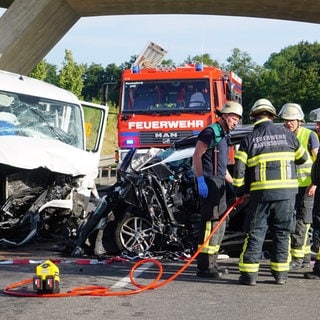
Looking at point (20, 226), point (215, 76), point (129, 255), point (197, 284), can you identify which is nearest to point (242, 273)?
point (197, 284)

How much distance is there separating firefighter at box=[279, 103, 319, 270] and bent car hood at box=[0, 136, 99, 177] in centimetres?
329

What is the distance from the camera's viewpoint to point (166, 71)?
53.2 feet

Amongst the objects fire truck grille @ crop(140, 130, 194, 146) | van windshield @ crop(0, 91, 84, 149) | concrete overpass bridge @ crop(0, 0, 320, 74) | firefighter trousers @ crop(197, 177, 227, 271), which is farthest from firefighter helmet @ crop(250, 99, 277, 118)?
concrete overpass bridge @ crop(0, 0, 320, 74)

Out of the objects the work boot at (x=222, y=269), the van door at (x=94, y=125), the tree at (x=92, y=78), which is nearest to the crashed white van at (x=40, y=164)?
the van door at (x=94, y=125)

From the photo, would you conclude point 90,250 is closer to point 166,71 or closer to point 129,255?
point 129,255

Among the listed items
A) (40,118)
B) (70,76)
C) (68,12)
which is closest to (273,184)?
(40,118)

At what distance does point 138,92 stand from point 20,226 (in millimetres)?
6437

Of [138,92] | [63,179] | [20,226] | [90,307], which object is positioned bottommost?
[90,307]

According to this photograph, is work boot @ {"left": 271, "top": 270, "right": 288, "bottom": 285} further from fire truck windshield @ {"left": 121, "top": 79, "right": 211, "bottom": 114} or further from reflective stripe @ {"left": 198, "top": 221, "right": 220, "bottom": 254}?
fire truck windshield @ {"left": 121, "top": 79, "right": 211, "bottom": 114}

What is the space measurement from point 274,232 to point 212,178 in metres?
0.81

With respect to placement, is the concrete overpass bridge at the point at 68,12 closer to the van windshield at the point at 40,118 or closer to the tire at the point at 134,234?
the van windshield at the point at 40,118

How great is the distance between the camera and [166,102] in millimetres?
15961

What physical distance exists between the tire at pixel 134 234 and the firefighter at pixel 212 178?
1414 millimetres

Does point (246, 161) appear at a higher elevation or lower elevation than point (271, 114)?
lower
